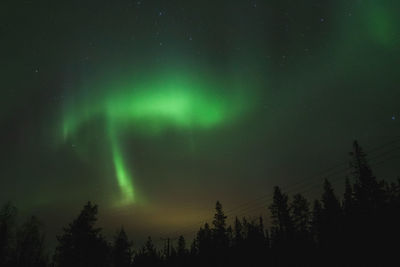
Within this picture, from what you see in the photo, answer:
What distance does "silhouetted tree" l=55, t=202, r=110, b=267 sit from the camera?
32719 millimetres

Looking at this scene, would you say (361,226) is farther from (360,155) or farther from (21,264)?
(21,264)

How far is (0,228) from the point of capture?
46.9 m

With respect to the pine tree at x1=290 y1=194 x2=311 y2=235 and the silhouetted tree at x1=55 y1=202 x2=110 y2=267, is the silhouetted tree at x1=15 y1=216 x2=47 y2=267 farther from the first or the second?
the pine tree at x1=290 y1=194 x2=311 y2=235

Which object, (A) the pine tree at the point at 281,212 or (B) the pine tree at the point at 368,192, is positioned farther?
(A) the pine tree at the point at 281,212

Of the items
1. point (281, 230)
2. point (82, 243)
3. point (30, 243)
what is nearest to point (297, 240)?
point (281, 230)

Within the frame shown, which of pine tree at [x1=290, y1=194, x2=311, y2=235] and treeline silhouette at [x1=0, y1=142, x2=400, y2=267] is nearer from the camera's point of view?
treeline silhouette at [x1=0, y1=142, x2=400, y2=267]

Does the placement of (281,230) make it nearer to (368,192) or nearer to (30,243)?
(368,192)

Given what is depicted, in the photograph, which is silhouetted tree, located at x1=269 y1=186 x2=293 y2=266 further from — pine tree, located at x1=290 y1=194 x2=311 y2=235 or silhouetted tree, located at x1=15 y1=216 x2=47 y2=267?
silhouetted tree, located at x1=15 y1=216 x2=47 y2=267

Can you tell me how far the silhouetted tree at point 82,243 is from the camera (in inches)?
Answer: 1288

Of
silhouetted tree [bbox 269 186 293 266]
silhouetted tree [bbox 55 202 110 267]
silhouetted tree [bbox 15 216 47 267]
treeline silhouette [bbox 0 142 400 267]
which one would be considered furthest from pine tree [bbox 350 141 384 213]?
silhouetted tree [bbox 15 216 47 267]

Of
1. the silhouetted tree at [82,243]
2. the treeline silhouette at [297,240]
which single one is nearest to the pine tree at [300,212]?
the treeline silhouette at [297,240]

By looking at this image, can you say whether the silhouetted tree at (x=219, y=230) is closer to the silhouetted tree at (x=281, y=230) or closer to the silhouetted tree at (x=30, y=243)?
the silhouetted tree at (x=281, y=230)

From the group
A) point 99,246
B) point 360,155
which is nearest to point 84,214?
point 99,246

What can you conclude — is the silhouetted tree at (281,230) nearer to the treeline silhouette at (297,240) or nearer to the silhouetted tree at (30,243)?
the treeline silhouette at (297,240)
